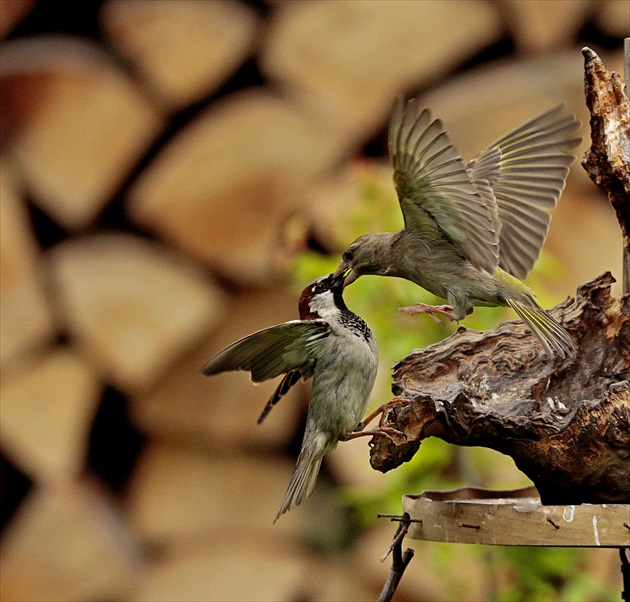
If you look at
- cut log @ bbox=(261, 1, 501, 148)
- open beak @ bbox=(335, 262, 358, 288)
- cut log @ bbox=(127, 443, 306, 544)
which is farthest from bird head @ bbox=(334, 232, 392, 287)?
cut log @ bbox=(127, 443, 306, 544)

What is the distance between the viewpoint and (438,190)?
189cm

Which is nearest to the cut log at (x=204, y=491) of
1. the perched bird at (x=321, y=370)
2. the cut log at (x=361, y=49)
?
the cut log at (x=361, y=49)

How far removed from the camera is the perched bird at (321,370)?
5.97 feet

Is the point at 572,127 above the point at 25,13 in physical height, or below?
below

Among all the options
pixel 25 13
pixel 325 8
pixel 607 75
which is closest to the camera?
pixel 607 75

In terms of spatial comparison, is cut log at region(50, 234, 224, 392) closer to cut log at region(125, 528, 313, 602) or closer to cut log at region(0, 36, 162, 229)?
cut log at region(0, 36, 162, 229)

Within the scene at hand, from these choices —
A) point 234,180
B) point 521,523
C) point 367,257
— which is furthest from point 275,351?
point 234,180

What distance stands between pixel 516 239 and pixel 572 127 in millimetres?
258

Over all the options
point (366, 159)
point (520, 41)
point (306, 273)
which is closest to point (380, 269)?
point (306, 273)

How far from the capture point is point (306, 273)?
262 cm

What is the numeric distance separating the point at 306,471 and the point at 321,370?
0.19m

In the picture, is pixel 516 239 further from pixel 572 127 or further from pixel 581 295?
pixel 581 295

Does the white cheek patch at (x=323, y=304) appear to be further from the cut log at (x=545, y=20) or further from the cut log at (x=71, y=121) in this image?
the cut log at (x=545, y=20)

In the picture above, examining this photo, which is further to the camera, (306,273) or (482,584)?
(482,584)
